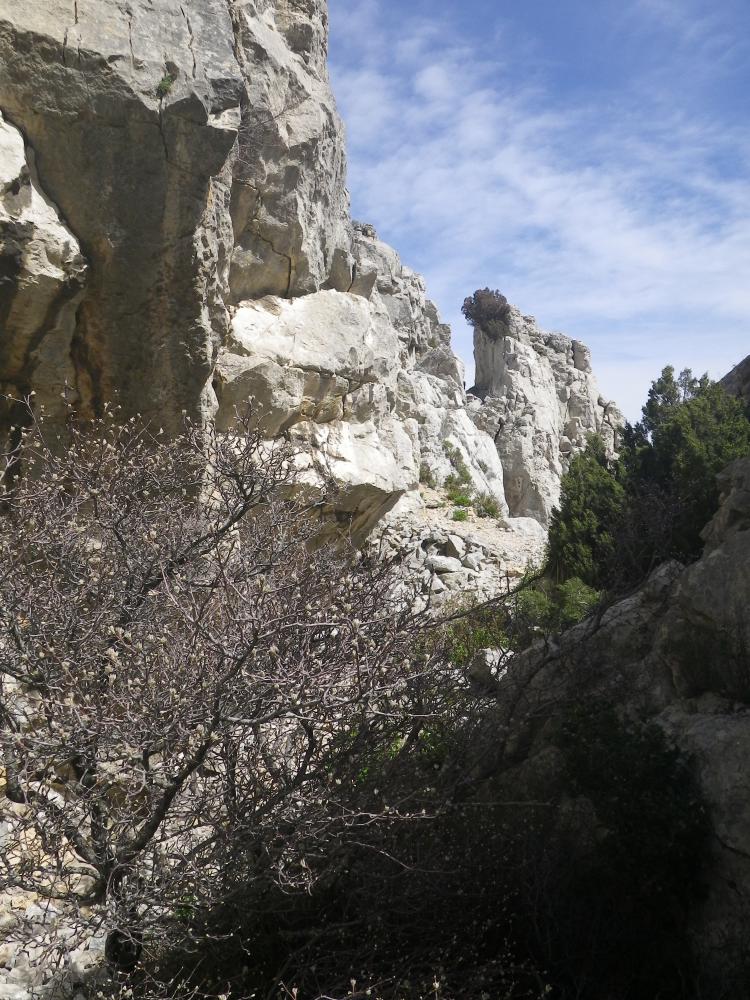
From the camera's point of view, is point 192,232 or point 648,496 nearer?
point 192,232

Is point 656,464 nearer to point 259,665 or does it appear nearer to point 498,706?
point 498,706

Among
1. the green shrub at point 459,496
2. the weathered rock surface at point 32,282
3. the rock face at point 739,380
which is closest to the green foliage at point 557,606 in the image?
the weathered rock surface at point 32,282

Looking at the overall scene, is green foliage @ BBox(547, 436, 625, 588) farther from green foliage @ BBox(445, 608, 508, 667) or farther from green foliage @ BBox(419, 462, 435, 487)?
green foliage @ BBox(419, 462, 435, 487)

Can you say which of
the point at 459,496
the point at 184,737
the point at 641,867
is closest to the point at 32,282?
the point at 184,737

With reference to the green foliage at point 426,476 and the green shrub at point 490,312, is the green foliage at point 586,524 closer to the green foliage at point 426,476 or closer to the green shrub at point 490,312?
the green foliage at point 426,476

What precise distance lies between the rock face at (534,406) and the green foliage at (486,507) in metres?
4.56

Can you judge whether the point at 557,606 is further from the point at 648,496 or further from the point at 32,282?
the point at 32,282

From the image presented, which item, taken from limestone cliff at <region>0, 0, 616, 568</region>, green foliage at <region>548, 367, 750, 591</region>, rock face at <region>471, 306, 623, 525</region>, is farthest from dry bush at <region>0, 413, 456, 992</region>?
rock face at <region>471, 306, 623, 525</region>

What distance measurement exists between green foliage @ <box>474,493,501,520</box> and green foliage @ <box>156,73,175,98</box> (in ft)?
43.2

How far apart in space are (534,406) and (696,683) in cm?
2348

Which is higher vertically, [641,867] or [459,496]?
[459,496]

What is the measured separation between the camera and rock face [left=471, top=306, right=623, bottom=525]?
26.6 m

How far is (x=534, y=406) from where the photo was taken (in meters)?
28.5

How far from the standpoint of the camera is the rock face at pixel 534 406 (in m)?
26.6
